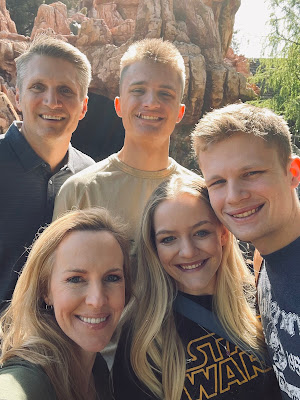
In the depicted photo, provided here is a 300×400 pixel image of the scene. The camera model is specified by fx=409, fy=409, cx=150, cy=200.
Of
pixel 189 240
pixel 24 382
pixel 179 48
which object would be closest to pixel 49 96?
pixel 189 240

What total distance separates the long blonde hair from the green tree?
44.8 feet

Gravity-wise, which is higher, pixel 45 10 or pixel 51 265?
pixel 45 10

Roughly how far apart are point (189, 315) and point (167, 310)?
0.44 ft

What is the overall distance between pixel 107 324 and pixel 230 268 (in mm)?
949

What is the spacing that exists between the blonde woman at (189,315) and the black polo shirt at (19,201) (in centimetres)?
107

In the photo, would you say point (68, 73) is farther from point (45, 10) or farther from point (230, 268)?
point (45, 10)

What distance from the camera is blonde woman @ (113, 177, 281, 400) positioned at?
223 cm

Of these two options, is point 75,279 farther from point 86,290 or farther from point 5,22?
point 5,22

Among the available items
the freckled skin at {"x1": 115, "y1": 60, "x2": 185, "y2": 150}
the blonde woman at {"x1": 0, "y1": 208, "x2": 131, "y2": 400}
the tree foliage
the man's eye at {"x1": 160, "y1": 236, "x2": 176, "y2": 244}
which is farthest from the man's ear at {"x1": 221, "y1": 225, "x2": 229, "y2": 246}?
the tree foliage

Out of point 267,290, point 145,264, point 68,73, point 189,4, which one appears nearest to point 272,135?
point 267,290

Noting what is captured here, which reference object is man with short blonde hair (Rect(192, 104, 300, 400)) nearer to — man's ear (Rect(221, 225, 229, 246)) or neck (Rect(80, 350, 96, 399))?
man's ear (Rect(221, 225, 229, 246))

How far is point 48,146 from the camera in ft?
11.4

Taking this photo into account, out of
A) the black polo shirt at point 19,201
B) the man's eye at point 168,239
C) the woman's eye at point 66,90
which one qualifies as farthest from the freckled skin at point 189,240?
the woman's eye at point 66,90

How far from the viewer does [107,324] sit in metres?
2.15
